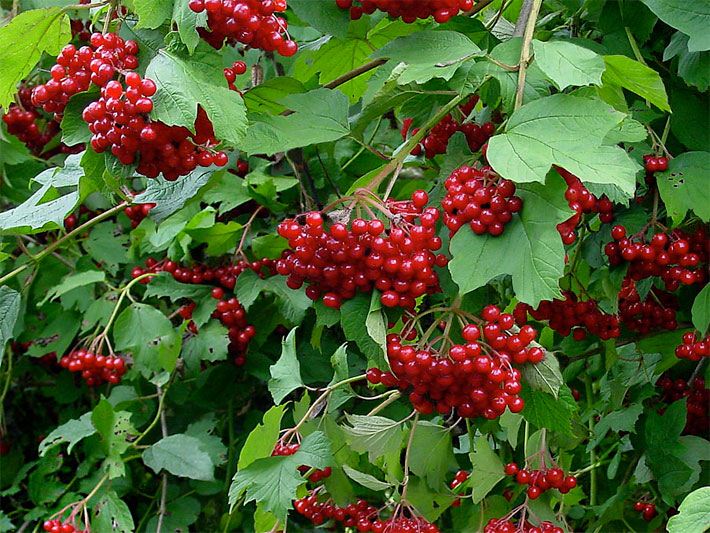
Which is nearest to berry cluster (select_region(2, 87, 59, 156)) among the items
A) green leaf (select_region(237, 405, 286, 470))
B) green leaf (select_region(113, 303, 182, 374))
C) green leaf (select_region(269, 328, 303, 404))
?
green leaf (select_region(113, 303, 182, 374))

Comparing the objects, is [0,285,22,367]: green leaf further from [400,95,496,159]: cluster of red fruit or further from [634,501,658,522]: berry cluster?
[634,501,658,522]: berry cluster

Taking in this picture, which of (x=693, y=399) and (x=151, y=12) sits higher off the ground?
(x=151, y=12)

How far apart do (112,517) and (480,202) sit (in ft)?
3.75

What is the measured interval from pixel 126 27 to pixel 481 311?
53 cm

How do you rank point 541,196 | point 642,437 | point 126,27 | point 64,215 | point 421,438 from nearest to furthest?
1. point 541,196
2. point 126,27
3. point 64,215
4. point 421,438
5. point 642,437

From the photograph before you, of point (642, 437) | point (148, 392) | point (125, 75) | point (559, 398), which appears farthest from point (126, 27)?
point (148, 392)

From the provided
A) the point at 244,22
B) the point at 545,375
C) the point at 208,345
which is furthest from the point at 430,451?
Answer: the point at 244,22

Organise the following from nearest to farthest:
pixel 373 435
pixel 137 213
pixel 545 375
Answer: pixel 545 375 < pixel 373 435 < pixel 137 213

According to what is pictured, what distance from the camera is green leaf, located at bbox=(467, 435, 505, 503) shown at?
1.17 metres

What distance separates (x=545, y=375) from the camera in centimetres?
93

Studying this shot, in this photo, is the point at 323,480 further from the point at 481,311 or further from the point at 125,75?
the point at 125,75

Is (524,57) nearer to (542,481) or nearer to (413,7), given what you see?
(413,7)

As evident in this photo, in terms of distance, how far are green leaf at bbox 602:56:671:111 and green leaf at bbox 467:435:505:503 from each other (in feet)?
1.70

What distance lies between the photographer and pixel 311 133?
1029 millimetres
